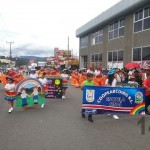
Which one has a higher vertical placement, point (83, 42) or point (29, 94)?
point (83, 42)

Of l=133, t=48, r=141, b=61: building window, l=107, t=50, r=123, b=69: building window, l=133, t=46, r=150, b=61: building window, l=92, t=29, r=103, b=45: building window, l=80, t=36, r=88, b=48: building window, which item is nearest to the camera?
l=133, t=46, r=150, b=61: building window

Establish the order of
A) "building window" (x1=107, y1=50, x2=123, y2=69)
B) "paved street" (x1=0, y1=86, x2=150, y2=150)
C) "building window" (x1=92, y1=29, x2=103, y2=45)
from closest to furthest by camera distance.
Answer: "paved street" (x1=0, y1=86, x2=150, y2=150), "building window" (x1=107, y1=50, x2=123, y2=69), "building window" (x1=92, y1=29, x2=103, y2=45)

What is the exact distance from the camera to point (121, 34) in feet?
94.8

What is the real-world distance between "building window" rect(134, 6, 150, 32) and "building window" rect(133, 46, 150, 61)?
1726 millimetres

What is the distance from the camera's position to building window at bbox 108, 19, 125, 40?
2875 centimetres

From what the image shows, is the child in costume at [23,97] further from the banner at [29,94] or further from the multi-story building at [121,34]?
the multi-story building at [121,34]

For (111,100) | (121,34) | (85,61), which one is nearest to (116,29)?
(121,34)

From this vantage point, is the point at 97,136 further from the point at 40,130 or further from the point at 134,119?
the point at 134,119

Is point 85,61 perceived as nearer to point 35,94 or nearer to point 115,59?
point 115,59

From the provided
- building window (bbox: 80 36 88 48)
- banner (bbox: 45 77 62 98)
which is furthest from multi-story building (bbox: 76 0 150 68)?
banner (bbox: 45 77 62 98)

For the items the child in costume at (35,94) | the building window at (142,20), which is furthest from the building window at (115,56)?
the child in costume at (35,94)

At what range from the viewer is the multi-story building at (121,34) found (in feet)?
79.1

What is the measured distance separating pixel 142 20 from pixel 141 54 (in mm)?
2847

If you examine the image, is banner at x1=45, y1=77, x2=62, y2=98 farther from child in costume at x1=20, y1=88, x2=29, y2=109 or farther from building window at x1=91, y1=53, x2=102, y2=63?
building window at x1=91, y1=53, x2=102, y2=63
